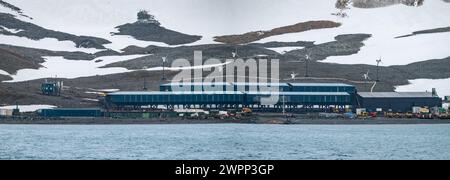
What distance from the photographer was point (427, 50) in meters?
196

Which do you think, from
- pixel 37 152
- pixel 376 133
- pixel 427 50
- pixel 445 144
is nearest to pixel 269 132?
pixel 376 133

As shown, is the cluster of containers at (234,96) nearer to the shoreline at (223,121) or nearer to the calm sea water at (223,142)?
the shoreline at (223,121)

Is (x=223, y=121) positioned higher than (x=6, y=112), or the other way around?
(x=6, y=112)

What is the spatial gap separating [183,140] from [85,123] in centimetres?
3838

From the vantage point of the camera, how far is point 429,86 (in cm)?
17012

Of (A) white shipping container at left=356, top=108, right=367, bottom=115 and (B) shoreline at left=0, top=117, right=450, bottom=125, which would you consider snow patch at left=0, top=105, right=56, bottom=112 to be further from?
(A) white shipping container at left=356, top=108, right=367, bottom=115

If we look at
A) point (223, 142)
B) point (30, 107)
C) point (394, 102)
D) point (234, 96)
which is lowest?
point (223, 142)

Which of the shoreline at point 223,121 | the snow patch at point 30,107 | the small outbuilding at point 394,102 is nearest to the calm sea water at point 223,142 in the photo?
the shoreline at point 223,121

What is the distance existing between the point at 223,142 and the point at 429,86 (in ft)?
257

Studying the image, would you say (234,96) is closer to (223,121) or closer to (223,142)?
(223,121)

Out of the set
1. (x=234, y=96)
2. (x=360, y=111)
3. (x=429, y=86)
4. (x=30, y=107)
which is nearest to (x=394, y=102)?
(x=360, y=111)

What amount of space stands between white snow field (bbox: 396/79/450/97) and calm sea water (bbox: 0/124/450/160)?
3206 cm

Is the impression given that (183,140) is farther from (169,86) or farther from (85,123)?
(169,86)

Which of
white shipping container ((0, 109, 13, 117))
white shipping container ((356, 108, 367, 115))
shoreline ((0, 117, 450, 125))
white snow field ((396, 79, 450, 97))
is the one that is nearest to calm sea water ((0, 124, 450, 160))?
shoreline ((0, 117, 450, 125))
